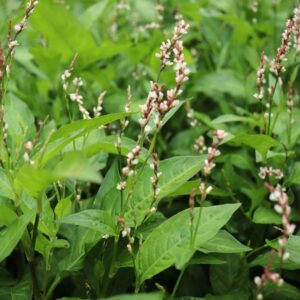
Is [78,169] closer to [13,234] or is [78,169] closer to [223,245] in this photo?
[13,234]

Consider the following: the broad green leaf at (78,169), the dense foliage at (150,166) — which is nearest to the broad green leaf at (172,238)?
the dense foliage at (150,166)

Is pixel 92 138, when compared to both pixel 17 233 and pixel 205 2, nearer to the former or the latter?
pixel 17 233

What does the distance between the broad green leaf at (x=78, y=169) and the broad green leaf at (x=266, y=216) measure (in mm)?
980

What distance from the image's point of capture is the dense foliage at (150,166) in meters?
1.64

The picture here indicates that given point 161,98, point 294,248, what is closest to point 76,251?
point 161,98

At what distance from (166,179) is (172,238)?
23 cm

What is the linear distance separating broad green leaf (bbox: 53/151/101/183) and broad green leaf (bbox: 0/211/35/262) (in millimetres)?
340

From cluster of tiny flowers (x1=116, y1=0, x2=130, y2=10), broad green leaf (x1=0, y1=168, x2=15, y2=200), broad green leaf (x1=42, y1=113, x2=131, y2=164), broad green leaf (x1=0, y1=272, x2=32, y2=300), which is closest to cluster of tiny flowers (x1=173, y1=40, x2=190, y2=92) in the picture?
broad green leaf (x1=42, y1=113, x2=131, y2=164)

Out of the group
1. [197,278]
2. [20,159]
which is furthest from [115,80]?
[197,278]

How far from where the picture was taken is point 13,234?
162 cm

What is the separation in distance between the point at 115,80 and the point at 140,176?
1479 mm

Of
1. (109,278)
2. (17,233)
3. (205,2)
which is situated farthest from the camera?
(205,2)

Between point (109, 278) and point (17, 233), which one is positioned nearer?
point (17, 233)

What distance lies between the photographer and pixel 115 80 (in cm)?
324
